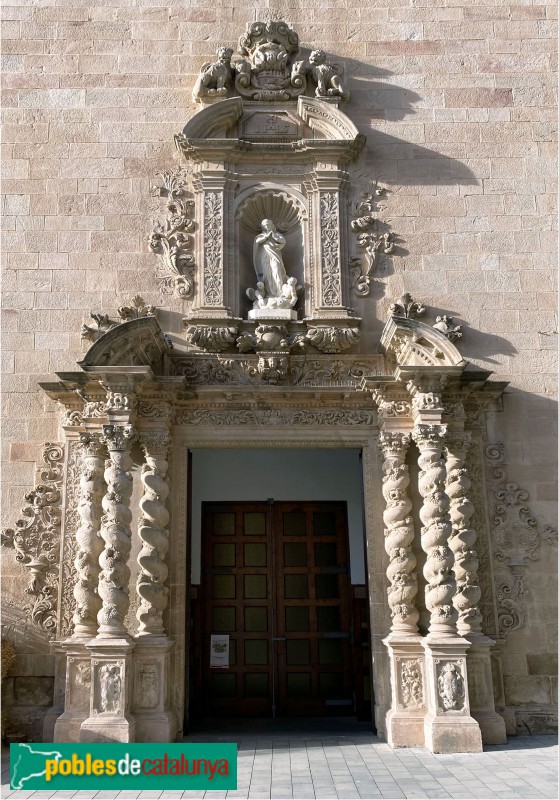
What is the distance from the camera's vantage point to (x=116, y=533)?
24.3 ft

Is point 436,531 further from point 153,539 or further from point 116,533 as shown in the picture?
point 116,533

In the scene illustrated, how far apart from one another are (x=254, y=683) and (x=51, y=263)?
5.28m

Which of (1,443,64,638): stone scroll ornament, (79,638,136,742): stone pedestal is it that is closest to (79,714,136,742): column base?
(79,638,136,742): stone pedestal

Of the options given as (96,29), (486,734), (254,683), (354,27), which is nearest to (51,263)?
(96,29)

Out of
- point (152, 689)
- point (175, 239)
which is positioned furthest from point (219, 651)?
point (175, 239)

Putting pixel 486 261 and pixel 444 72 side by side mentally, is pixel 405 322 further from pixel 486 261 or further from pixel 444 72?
pixel 444 72

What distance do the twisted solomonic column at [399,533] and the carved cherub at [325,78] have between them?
3.97 meters

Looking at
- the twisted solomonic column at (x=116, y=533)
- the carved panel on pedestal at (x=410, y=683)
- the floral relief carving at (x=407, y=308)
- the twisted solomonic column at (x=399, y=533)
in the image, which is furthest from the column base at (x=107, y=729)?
the floral relief carving at (x=407, y=308)

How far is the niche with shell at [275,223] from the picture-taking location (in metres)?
8.93

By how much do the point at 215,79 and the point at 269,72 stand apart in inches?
25.8

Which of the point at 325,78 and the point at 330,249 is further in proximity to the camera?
the point at 325,78

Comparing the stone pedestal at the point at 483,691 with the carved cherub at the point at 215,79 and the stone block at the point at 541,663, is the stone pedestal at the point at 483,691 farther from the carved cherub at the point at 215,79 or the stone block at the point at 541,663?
the carved cherub at the point at 215,79

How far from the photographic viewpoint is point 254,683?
9.46 metres

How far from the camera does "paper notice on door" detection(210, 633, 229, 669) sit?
30.8 feet
